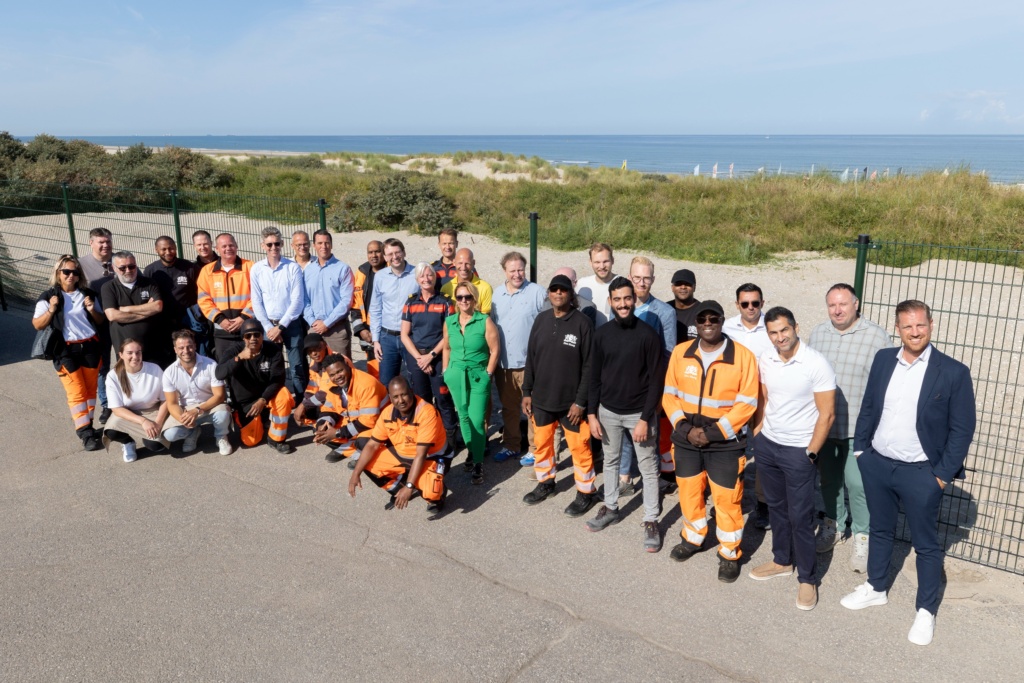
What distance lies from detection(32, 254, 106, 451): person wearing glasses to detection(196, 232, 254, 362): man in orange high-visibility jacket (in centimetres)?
107

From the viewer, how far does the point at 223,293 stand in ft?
24.2

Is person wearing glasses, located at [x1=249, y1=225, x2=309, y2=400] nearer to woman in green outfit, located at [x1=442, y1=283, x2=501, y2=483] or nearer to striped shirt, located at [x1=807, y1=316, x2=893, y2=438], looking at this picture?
woman in green outfit, located at [x1=442, y1=283, x2=501, y2=483]

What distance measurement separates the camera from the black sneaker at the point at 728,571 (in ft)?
15.7

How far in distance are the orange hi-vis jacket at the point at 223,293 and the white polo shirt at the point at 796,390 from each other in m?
5.24

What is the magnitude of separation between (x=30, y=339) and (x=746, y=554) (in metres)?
10.4

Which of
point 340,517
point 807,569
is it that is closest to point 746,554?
point 807,569

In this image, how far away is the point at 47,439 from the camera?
23.8ft

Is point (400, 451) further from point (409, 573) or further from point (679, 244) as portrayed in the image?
point (679, 244)

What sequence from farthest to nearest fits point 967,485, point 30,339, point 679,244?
point 679,244
point 30,339
point 967,485

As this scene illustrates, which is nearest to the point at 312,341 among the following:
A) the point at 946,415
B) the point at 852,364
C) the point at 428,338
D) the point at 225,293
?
the point at 428,338

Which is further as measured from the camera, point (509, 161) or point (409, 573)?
point (509, 161)

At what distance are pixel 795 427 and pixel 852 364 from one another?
74cm

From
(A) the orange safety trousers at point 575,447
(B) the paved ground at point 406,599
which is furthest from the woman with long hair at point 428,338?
(A) the orange safety trousers at point 575,447

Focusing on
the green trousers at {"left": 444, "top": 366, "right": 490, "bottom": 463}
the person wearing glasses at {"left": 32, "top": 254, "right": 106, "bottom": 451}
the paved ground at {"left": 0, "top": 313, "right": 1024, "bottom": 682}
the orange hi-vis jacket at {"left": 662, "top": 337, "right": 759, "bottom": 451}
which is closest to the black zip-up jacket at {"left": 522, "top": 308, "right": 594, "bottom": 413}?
the green trousers at {"left": 444, "top": 366, "right": 490, "bottom": 463}
